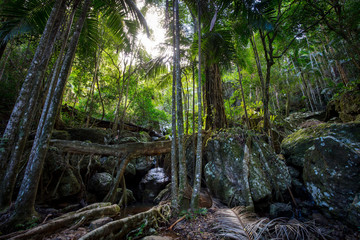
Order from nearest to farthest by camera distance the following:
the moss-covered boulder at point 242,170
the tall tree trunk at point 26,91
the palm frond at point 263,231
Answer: the palm frond at point 263,231
the tall tree trunk at point 26,91
the moss-covered boulder at point 242,170

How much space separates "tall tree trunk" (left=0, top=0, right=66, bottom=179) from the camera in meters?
3.11

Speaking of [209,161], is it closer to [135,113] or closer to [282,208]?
[282,208]

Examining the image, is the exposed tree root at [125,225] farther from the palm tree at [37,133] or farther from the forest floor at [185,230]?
the palm tree at [37,133]

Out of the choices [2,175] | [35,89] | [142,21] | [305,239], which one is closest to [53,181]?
[2,175]

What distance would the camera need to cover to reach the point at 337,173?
12.3ft

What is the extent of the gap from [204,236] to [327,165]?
3504mm

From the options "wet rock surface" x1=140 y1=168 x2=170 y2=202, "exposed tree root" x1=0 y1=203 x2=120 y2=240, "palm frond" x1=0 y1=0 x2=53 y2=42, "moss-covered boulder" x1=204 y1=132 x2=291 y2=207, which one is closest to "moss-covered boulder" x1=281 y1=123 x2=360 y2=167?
"moss-covered boulder" x1=204 y1=132 x2=291 y2=207

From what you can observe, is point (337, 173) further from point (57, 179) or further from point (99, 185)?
point (57, 179)

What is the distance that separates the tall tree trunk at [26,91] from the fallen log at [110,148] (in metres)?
1.30

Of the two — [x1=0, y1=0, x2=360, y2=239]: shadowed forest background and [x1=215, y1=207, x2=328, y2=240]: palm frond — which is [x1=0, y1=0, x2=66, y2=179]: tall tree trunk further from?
[x1=215, y1=207, x2=328, y2=240]: palm frond

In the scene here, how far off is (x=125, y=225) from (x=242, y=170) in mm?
3813

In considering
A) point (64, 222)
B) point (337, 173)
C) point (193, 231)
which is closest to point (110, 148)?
point (64, 222)

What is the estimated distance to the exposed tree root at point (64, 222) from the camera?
2.37m

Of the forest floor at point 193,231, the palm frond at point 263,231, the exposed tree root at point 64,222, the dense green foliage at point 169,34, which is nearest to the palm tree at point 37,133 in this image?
the exposed tree root at point 64,222
